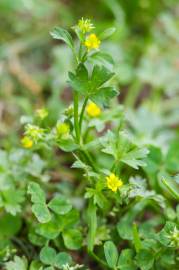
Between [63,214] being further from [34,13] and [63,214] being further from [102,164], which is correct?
[34,13]

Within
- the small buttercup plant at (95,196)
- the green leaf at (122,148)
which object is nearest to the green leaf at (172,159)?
the small buttercup plant at (95,196)

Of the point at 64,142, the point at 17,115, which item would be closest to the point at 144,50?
the point at 17,115

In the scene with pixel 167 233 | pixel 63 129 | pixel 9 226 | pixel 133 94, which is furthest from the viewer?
pixel 133 94

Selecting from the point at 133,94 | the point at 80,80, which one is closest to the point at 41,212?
the point at 80,80

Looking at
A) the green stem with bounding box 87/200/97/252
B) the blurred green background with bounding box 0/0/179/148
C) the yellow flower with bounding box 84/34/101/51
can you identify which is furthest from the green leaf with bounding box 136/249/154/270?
the blurred green background with bounding box 0/0/179/148

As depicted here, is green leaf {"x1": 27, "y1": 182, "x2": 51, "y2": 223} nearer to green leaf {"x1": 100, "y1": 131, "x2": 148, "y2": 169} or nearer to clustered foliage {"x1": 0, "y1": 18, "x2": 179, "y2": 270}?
clustered foliage {"x1": 0, "y1": 18, "x2": 179, "y2": 270}

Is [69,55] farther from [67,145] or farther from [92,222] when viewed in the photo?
[92,222]
